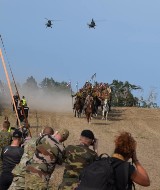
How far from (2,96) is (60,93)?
34.0 feet

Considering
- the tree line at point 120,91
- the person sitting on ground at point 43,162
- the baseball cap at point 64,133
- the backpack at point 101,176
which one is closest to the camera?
the backpack at point 101,176

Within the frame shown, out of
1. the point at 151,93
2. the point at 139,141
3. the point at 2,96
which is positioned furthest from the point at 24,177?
the point at 151,93

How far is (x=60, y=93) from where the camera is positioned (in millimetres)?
69000

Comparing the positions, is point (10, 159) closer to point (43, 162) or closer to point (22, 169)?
point (22, 169)

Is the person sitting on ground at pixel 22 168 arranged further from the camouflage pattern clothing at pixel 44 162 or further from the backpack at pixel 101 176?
the backpack at pixel 101 176

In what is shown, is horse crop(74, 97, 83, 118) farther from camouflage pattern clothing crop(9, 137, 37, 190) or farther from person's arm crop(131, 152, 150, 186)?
person's arm crop(131, 152, 150, 186)

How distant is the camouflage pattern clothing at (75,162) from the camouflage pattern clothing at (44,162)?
23 cm

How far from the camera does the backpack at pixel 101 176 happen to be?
18.9 ft

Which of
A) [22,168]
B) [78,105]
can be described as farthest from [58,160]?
[78,105]

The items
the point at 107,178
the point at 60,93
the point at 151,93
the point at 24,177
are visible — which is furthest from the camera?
the point at 151,93

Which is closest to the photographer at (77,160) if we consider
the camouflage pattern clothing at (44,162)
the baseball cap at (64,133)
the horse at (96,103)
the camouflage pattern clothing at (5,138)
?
the camouflage pattern clothing at (44,162)

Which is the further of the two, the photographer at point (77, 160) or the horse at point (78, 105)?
the horse at point (78, 105)

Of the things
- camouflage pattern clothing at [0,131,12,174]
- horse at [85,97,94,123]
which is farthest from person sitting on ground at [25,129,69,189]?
horse at [85,97,94,123]

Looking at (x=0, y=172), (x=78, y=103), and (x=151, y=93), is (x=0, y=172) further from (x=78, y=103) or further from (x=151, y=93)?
(x=151, y=93)
